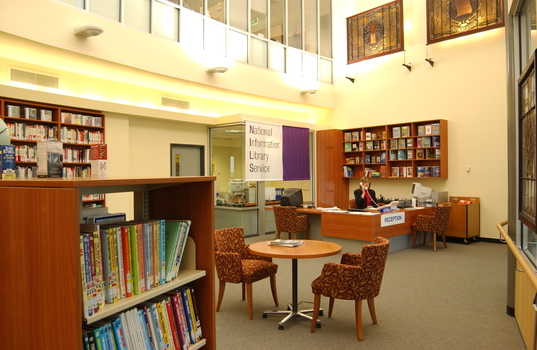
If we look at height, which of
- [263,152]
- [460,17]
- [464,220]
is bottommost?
Result: [464,220]

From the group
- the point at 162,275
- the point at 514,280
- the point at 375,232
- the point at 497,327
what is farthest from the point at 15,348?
the point at 375,232

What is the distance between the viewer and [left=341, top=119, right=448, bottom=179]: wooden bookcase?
9.36 meters

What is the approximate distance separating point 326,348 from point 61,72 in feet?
21.4

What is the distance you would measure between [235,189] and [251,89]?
7.71 feet

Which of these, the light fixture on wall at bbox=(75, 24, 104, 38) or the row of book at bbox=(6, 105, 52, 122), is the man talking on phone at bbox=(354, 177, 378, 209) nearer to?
the light fixture on wall at bbox=(75, 24, 104, 38)

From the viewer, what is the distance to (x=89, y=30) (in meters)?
6.00

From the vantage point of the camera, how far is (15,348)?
1.46 meters

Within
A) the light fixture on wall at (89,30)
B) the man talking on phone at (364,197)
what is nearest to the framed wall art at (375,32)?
the man talking on phone at (364,197)

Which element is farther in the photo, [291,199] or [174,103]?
[174,103]

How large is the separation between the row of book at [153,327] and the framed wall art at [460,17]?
9195 millimetres

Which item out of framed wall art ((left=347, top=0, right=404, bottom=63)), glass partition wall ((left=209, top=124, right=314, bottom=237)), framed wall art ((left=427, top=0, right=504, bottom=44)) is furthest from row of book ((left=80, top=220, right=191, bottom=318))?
framed wall art ((left=347, top=0, right=404, bottom=63))

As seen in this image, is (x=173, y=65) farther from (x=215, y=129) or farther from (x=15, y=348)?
(x=15, y=348)

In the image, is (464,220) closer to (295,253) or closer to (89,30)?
(295,253)

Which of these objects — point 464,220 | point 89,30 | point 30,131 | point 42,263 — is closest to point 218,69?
point 89,30
